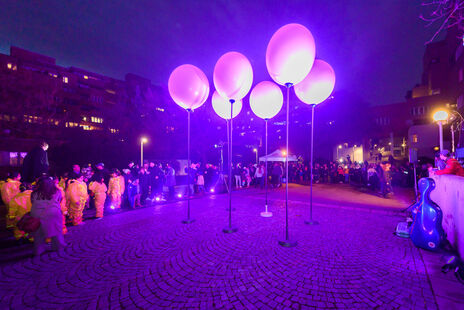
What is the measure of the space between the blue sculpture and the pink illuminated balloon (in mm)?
3964

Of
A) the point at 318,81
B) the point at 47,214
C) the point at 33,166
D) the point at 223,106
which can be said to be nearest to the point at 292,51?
the point at 318,81

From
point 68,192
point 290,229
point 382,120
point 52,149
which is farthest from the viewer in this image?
point 382,120

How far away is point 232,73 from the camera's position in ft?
16.4

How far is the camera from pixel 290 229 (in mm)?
5230

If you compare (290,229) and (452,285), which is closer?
(452,285)

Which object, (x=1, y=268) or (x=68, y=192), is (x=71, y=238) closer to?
(x=1, y=268)

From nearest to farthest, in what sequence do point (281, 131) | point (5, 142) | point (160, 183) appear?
point (160, 183)
point (5, 142)
point (281, 131)

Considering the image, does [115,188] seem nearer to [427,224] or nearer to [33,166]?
[33,166]

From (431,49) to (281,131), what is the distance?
4061 centimetres

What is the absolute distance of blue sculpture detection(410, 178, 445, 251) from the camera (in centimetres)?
375

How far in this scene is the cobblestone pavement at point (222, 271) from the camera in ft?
8.32

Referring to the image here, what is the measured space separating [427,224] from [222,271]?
4.04 meters

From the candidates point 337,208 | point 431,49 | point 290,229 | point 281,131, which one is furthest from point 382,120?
point 290,229

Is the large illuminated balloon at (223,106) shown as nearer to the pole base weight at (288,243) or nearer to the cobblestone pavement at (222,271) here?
the cobblestone pavement at (222,271)
